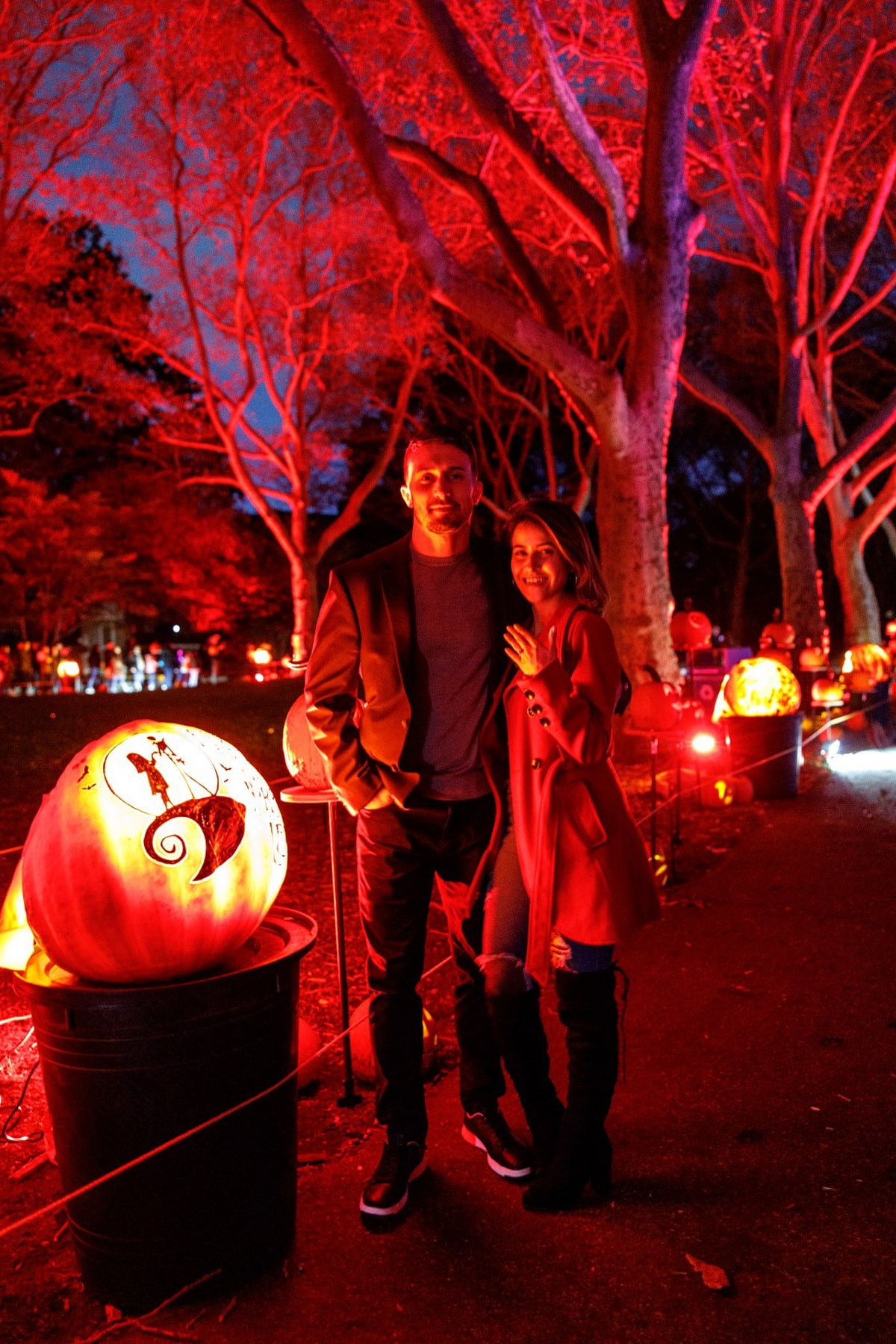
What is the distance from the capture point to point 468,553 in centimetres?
374

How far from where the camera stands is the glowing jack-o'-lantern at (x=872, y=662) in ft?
48.9

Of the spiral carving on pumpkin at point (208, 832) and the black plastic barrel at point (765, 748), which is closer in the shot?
the spiral carving on pumpkin at point (208, 832)

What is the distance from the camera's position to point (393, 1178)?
136 inches

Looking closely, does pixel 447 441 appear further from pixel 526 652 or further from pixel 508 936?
pixel 508 936

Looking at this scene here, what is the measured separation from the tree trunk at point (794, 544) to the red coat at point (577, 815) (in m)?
16.7

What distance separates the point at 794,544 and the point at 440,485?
17.5m

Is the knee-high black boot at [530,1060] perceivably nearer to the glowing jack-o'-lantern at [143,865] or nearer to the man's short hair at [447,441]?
the glowing jack-o'-lantern at [143,865]

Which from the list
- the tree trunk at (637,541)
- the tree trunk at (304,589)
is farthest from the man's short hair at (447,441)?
the tree trunk at (304,589)

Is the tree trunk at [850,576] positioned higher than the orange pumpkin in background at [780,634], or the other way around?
the tree trunk at [850,576]

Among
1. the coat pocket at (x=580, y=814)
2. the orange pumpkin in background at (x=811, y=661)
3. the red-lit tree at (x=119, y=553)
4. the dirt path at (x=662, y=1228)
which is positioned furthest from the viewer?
the red-lit tree at (x=119, y=553)

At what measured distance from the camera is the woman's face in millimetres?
3504

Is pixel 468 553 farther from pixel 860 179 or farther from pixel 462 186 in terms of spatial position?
pixel 860 179

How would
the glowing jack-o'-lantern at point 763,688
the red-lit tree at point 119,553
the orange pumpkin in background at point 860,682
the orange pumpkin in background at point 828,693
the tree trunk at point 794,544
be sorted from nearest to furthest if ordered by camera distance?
the glowing jack-o'-lantern at point 763,688 → the orange pumpkin in background at point 860,682 → the orange pumpkin in background at point 828,693 → the tree trunk at point 794,544 → the red-lit tree at point 119,553

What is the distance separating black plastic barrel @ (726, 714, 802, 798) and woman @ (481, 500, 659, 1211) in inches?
288
